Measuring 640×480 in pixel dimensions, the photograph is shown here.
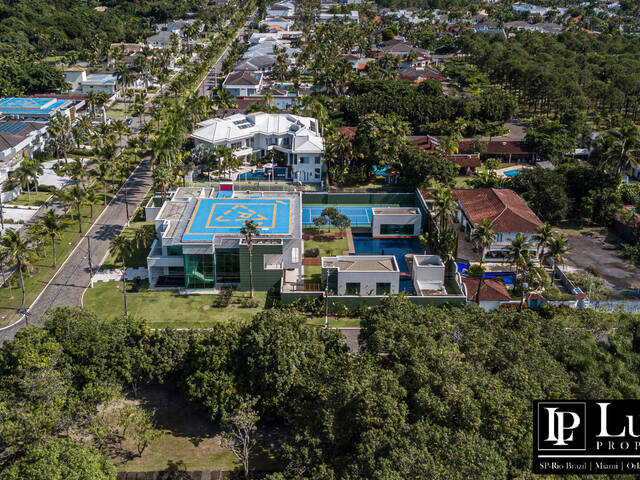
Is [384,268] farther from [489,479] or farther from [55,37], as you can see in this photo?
[55,37]

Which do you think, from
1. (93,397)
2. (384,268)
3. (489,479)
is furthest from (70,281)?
(489,479)

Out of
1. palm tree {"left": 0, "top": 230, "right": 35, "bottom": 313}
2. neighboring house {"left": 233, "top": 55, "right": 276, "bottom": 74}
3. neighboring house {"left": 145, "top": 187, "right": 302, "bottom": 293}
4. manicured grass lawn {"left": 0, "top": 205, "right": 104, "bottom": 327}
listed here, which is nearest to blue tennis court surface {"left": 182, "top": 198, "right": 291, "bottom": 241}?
neighboring house {"left": 145, "top": 187, "right": 302, "bottom": 293}

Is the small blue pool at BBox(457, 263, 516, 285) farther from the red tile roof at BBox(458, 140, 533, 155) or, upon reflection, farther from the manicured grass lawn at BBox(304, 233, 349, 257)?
the red tile roof at BBox(458, 140, 533, 155)

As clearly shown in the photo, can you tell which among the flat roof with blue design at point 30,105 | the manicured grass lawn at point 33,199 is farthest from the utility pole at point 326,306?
the flat roof with blue design at point 30,105

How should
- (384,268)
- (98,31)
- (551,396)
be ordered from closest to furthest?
(551,396) → (384,268) → (98,31)

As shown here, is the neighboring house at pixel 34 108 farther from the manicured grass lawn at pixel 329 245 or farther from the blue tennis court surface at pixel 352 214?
the manicured grass lawn at pixel 329 245

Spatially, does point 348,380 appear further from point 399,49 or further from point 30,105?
point 399,49
